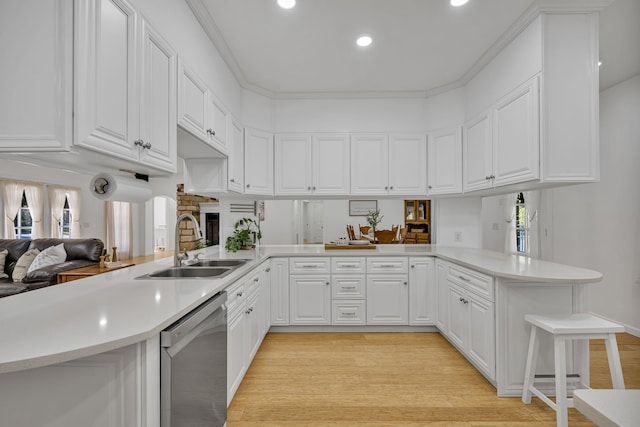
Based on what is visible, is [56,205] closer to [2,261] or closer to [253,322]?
[2,261]

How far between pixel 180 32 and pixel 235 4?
1.62 ft

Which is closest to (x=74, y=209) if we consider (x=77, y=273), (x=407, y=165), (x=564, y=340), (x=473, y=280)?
(x=77, y=273)

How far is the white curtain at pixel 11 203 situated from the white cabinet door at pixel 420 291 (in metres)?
7.10

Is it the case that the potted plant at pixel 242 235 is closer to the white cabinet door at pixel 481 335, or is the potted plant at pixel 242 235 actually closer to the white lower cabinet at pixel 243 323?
the white lower cabinet at pixel 243 323

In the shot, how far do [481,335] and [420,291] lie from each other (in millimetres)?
1033

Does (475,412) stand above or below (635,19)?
below

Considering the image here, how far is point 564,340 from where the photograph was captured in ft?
6.07

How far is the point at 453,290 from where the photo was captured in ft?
9.80

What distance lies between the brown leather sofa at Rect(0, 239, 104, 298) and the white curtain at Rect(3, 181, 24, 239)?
1169mm

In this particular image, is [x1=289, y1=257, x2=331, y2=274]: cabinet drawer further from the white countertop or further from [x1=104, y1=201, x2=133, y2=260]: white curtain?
[x1=104, y1=201, x2=133, y2=260]: white curtain

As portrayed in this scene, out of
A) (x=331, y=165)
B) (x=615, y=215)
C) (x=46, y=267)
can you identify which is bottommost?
(x=46, y=267)

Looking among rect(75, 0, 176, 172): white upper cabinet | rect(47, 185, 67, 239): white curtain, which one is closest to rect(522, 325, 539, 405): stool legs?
rect(75, 0, 176, 172): white upper cabinet

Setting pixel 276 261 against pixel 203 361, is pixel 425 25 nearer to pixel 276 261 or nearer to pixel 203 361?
pixel 276 261

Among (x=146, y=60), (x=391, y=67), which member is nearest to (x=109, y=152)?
(x=146, y=60)
